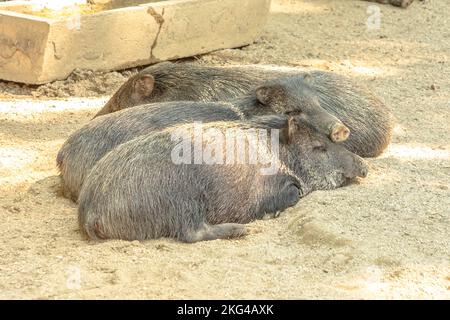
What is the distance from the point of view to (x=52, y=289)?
407cm

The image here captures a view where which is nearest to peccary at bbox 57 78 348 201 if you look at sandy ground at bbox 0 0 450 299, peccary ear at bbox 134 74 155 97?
sandy ground at bbox 0 0 450 299

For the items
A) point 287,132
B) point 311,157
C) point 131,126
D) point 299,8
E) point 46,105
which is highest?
point 287,132

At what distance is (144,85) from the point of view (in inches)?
249

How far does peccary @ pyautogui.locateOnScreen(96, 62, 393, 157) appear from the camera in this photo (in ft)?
20.2

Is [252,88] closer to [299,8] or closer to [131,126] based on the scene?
[131,126]

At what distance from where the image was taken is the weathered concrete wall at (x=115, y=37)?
7160 millimetres

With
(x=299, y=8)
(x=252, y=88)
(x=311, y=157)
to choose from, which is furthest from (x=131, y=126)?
(x=299, y=8)

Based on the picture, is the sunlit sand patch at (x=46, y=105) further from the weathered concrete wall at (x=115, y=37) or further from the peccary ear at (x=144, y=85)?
the peccary ear at (x=144, y=85)

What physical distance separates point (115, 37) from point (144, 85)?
1.29 metres

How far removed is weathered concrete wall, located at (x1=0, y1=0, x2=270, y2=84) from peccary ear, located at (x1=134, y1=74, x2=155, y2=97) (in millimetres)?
1152

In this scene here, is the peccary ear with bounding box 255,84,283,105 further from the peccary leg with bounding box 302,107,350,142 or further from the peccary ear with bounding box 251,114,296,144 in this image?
the peccary ear with bounding box 251,114,296,144

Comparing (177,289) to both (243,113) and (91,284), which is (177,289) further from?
(243,113)

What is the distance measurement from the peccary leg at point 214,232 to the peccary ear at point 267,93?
1.19 metres

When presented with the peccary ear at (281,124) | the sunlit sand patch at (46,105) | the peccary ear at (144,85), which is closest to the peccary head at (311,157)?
the peccary ear at (281,124)
